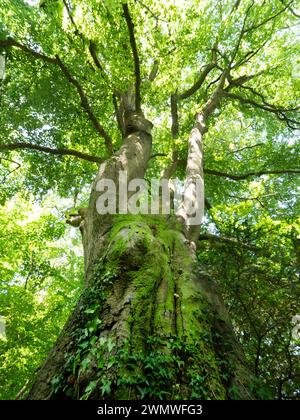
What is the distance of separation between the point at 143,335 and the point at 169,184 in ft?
16.0

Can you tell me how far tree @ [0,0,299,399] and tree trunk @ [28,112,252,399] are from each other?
0.01 m

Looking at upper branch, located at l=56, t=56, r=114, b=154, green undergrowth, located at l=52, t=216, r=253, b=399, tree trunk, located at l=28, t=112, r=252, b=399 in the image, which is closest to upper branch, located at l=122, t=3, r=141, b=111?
upper branch, located at l=56, t=56, r=114, b=154

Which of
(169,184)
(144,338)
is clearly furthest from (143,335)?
(169,184)

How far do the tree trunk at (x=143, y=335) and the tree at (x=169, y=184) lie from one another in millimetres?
13

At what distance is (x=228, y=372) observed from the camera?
2.61 m

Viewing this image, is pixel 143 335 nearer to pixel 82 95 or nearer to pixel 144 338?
pixel 144 338

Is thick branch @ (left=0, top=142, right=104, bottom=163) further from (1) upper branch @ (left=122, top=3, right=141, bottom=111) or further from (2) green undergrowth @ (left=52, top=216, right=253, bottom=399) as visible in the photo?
(2) green undergrowth @ (left=52, top=216, right=253, bottom=399)

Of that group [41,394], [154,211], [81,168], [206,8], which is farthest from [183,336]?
[206,8]

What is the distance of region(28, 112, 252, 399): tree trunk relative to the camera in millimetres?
2334

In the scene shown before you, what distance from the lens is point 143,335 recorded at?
2713mm

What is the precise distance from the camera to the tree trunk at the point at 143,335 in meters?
2.33

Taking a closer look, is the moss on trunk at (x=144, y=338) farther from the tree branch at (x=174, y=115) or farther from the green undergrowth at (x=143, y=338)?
the tree branch at (x=174, y=115)

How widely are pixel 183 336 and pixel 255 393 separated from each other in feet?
2.46

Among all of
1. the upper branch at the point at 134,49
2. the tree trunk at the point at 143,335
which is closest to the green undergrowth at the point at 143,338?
the tree trunk at the point at 143,335
